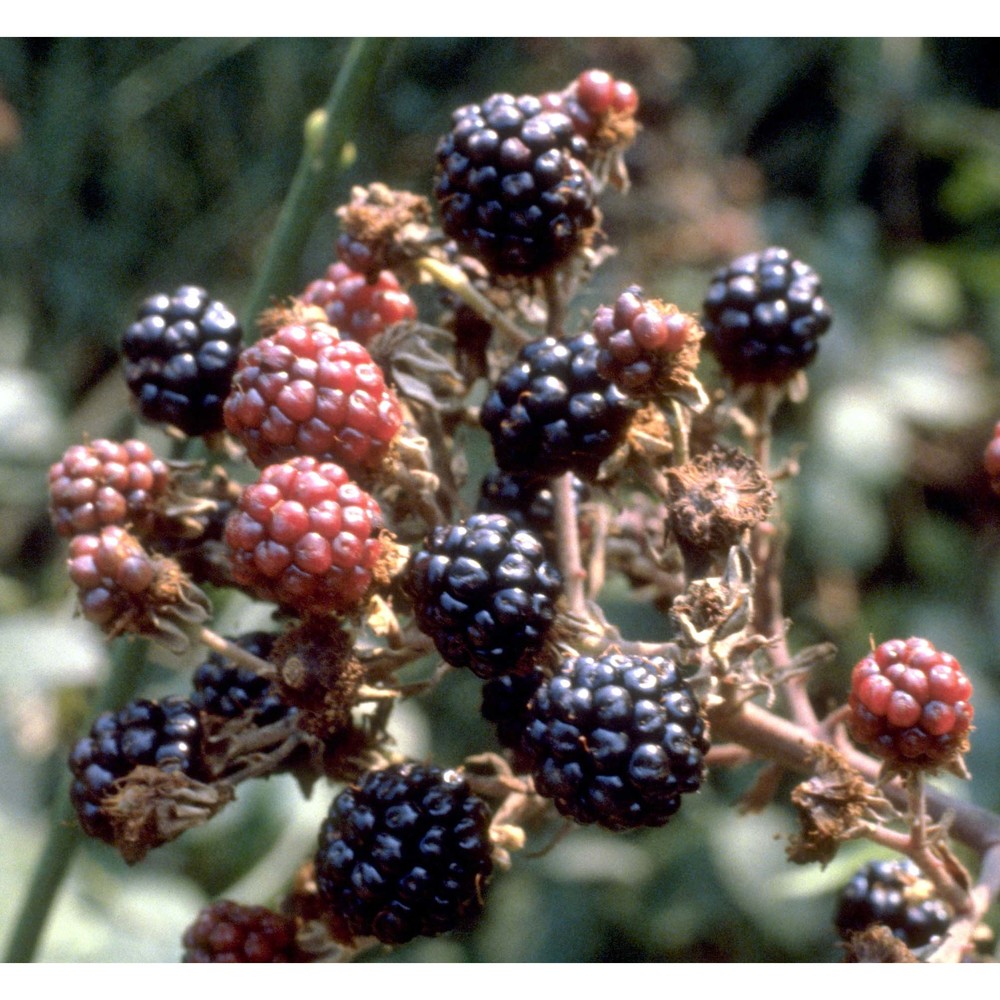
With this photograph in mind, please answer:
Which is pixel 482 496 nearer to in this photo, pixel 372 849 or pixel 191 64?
pixel 372 849

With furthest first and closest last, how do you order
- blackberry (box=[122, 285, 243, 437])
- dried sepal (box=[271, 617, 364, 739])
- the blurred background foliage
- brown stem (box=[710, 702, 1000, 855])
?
the blurred background foliage < blackberry (box=[122, 285, 243, 437]) < brown stem (box=[710, 702, 1000, 855]) < dried sepal (box=[271, 617, 364, 739])

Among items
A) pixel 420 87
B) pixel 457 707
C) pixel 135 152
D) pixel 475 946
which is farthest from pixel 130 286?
pixel 475 946

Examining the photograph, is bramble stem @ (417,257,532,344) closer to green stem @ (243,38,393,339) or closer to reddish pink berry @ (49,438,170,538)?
green stem @ (243,38,393,339)

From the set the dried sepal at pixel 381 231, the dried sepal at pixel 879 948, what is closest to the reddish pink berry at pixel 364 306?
the dried sepal at pixel 381 231

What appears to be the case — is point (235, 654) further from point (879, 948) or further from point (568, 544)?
point (879, 948)

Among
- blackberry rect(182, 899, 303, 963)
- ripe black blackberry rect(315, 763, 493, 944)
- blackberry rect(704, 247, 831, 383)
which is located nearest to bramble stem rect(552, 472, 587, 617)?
ripe black blackberry rect(315, 763, 493, 944)

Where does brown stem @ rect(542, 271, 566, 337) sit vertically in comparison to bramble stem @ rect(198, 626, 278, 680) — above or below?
above
